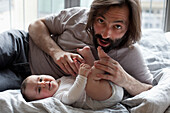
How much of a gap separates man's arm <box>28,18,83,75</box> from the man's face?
157mm

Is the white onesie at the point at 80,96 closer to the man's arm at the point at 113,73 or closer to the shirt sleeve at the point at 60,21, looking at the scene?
the man's arm at the point at 113,73

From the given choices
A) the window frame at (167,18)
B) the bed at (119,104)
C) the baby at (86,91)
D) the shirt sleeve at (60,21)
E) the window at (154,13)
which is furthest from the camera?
the window at (154,13)

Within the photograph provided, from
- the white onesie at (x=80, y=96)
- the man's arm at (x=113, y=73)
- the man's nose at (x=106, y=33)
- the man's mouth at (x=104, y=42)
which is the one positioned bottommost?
the white onesie at (x=80, y=96)

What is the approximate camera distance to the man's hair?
4.47 feet

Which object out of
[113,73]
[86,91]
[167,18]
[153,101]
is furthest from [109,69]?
[167,18]

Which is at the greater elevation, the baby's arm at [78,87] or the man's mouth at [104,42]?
the man's mouth at [104,42]

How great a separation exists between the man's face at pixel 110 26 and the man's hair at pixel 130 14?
24 millimetres

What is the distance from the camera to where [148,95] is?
121 cm

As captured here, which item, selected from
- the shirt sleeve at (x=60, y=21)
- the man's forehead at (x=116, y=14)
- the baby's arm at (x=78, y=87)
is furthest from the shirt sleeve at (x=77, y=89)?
the shirt sleeve at (x=60, y=21)

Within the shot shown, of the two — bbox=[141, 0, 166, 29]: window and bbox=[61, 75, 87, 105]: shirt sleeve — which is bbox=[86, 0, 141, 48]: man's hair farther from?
bbox=[141, 0, 166, 29]: window

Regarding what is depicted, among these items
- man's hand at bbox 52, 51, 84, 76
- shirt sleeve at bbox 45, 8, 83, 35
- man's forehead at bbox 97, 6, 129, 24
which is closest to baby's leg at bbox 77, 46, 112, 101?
man's hand at bbox 52, 51, 84, 76

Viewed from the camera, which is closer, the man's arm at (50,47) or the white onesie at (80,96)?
the white onesie at (80,96)

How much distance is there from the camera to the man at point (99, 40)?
53.3 inches

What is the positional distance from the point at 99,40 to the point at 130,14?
0.72 feet
